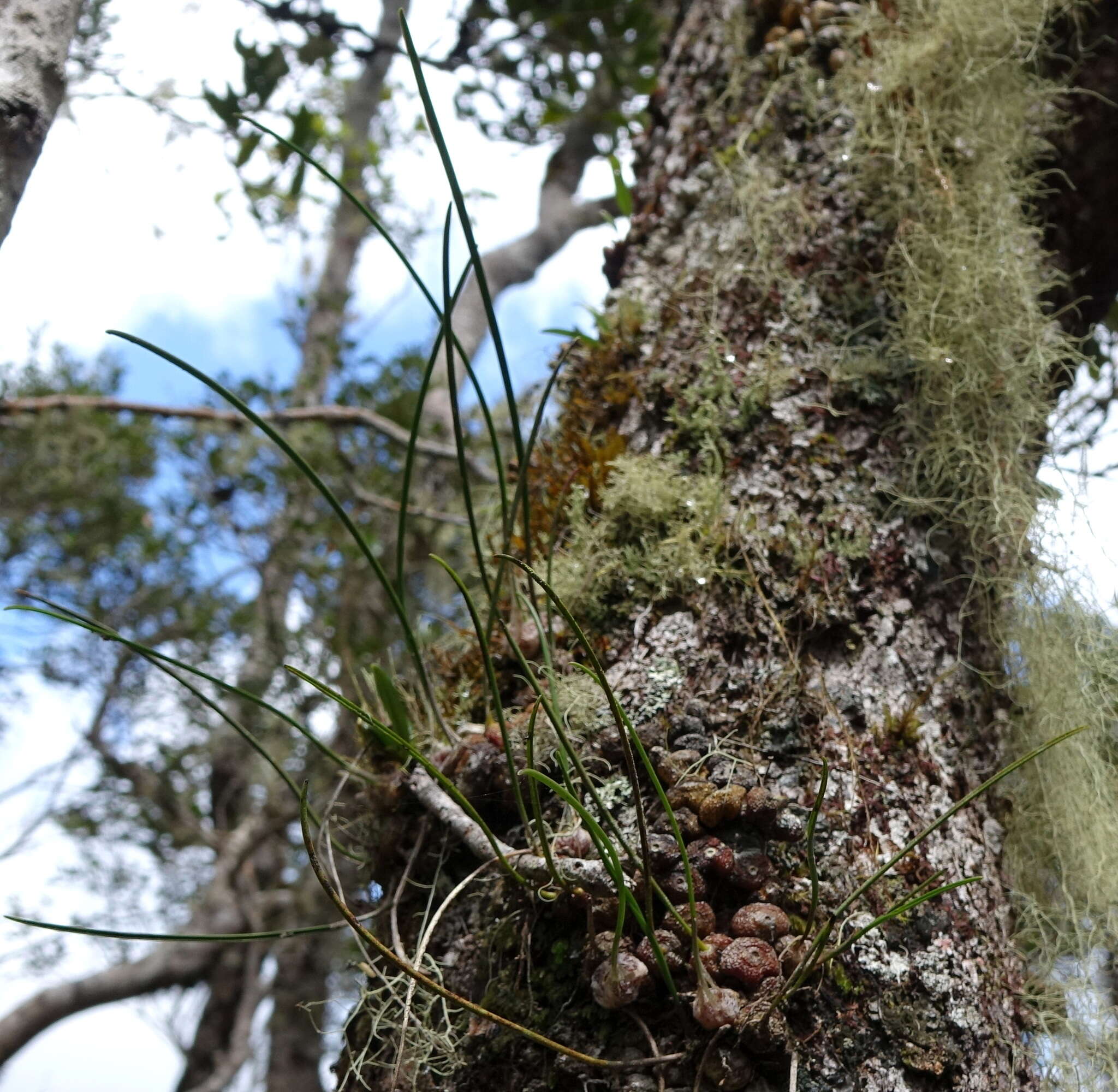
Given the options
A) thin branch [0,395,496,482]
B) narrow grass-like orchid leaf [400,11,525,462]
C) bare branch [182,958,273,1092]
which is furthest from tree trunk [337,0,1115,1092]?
bare branch [182,958,273,1092]

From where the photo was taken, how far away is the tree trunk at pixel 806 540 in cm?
65

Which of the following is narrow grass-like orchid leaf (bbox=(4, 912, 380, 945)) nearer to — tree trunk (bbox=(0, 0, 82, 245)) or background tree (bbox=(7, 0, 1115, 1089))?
background tree (bbox=(7, 0, 1115, 1089))

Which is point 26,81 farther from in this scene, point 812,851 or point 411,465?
point 812,851

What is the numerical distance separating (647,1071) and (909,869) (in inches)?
10.5

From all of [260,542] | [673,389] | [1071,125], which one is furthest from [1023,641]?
[260,542]

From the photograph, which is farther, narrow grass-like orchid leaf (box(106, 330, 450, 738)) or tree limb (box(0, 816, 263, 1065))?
tree limb (box(0, 816, 263, 1065))

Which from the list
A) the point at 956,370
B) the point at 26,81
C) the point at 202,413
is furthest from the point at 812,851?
the point at 202,413

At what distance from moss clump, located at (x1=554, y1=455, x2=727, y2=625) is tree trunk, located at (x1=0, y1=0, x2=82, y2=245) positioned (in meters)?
0.55

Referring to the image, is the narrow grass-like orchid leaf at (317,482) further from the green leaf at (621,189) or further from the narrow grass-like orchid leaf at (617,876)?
the green leaf at (621,189)

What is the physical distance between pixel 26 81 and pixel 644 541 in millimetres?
634

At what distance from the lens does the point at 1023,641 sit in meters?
0.88

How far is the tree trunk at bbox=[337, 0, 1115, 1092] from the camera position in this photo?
0.65 meters

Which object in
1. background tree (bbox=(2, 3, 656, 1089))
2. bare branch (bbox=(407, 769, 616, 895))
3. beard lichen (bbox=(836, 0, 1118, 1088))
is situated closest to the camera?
bare branch (bbox=(407, 769, 616, 895))

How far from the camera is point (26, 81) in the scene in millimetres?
687
